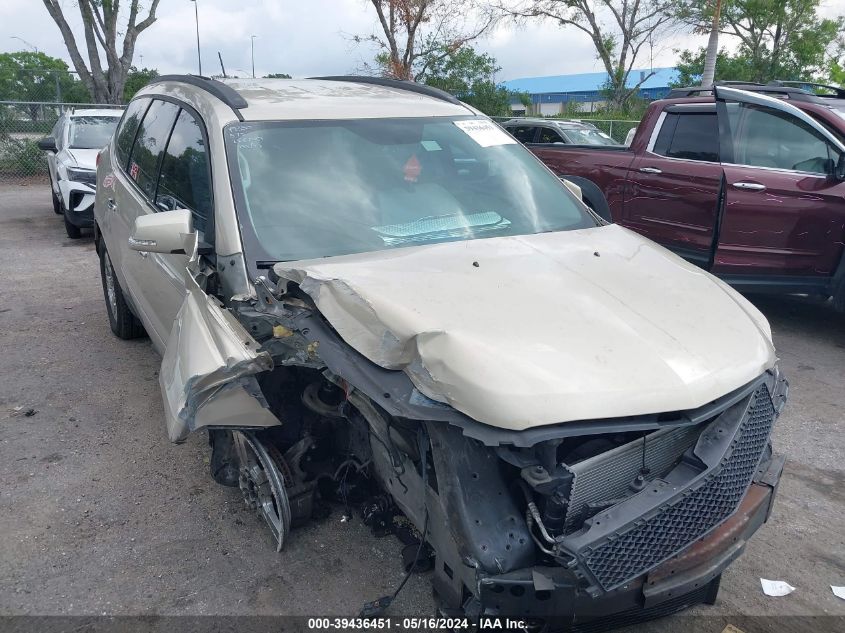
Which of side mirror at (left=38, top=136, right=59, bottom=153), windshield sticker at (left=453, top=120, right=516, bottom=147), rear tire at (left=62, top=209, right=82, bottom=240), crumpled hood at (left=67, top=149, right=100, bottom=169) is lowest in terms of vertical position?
rear tire at (left=62, top=209, right=82, bottom=240)

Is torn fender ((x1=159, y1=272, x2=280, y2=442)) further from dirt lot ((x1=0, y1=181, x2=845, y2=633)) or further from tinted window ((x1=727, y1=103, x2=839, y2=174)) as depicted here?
tinted window ((x1=727, y1=103, x2=839, y2=174))

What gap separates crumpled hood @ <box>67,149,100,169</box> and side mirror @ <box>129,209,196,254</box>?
6.93 m

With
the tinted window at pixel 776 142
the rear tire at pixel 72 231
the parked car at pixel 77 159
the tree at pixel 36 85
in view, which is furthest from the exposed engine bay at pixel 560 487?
the tree at pixel 36 85

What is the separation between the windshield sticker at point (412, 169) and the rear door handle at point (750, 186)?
11.6 ft

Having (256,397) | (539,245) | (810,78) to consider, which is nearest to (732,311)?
(539,245)

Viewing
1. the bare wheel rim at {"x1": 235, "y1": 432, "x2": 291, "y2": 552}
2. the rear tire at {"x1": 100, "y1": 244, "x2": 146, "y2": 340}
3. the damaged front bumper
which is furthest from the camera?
the rear tire at {"x1": 100, "y1": 244, "x2": 146, "y2": 340}

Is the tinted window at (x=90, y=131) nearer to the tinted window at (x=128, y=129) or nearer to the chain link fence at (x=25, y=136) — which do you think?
the tinted window at (x=128, y=129)

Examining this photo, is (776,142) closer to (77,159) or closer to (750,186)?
(750,186)

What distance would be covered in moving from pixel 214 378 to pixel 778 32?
30.3 m

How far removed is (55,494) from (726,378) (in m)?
3.13

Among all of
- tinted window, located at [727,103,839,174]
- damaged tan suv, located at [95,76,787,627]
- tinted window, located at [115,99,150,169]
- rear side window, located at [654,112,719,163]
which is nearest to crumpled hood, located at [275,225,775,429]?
damaged tan suv, located at [95,76,787,627]

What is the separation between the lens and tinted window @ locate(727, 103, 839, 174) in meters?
5.83

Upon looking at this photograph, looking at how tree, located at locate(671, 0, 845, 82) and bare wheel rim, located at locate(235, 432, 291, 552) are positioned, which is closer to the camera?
bare wheel rim, located at locate(235, 432, 291, 552)

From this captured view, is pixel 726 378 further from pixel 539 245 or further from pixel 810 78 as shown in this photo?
pixel 810 78
